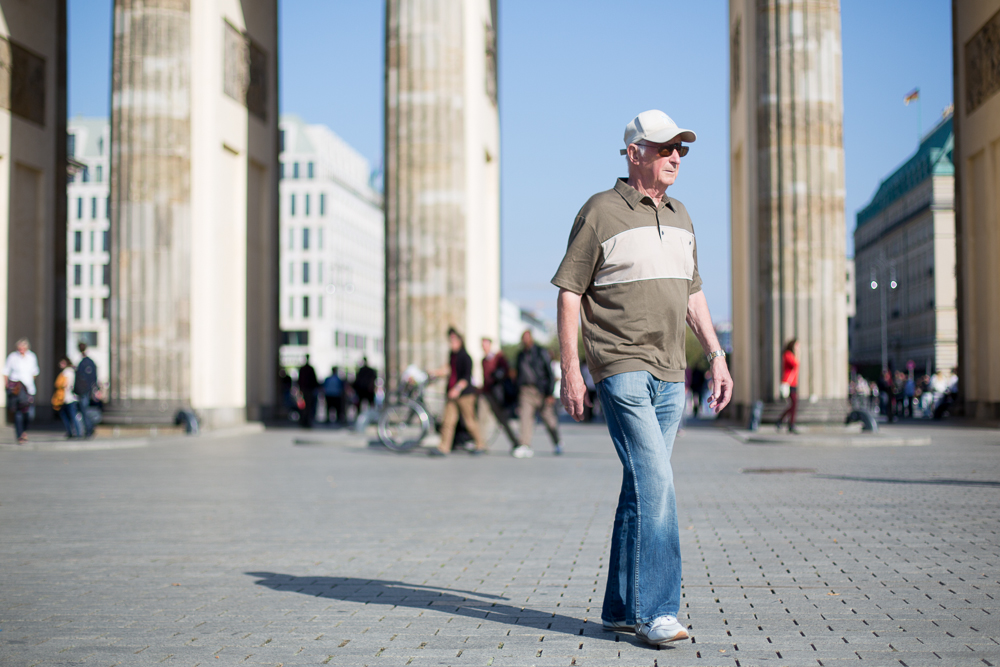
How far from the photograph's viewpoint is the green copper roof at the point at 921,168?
65250 mm

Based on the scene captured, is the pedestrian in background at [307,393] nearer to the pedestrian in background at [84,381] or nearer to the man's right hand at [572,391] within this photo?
the pedestrian in background at [84,381]

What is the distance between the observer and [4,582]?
19.8 ft

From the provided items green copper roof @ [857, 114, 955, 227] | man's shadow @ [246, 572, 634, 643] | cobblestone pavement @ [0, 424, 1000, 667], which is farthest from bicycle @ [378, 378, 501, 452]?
green copper roof @ [857, 114, 955, 227]

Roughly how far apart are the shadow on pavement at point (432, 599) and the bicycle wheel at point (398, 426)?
1212 centimetres

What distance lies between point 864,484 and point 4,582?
330 inches

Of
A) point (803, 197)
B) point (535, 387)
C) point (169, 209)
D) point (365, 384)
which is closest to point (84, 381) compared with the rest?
point (169, 209)

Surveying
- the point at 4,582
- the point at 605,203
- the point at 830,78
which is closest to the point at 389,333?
the point at 830,78

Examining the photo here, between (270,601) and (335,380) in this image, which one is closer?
(270,601)

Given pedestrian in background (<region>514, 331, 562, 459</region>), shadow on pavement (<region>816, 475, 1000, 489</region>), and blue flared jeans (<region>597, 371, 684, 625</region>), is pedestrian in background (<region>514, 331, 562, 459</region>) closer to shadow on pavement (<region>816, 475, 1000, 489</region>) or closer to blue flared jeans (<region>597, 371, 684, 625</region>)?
shadow on pavement (<region>816, 475, 1000, 489</region>)

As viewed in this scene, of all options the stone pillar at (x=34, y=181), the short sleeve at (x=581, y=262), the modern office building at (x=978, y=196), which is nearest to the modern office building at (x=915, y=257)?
the modern office building at (x=978, y=196)

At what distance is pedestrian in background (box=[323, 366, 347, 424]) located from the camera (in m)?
34.8

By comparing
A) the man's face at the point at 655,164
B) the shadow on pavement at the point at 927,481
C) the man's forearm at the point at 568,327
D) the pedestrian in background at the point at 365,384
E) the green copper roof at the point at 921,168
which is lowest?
the shadow on pavement at the point at 927,481

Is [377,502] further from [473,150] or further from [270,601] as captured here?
[473,150]

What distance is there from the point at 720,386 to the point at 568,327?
73cm
